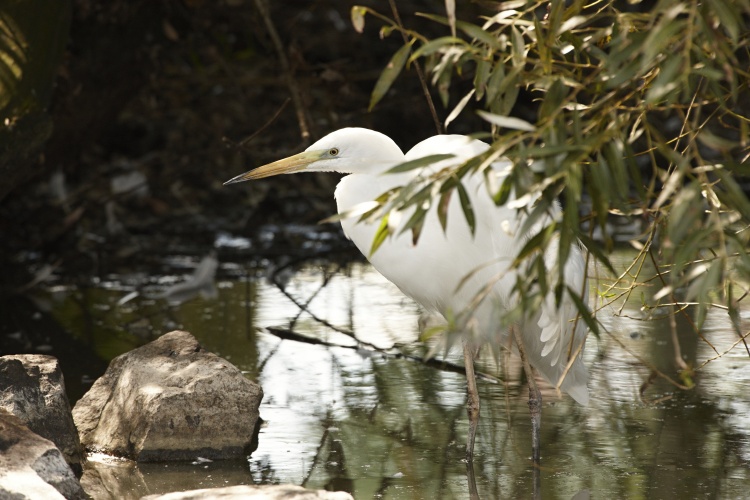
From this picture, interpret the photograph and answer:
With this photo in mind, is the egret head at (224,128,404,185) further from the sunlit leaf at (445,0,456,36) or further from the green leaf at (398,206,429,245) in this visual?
the green leaf at (398,206,429,245)

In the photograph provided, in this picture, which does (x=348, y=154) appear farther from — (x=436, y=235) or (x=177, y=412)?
(x=177, y=412)

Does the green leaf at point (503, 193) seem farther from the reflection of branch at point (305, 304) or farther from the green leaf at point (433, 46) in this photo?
the reflection of branch at point (305, 304)

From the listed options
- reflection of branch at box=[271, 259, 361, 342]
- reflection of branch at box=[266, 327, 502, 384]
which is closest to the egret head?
reflection of branch at box=[266, 327, 502, 384]

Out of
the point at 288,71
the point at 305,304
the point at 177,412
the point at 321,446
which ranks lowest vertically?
the point at 321,446

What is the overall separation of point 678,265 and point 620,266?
3.61 m

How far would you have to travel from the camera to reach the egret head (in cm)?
293

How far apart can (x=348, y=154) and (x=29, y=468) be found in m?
1.13

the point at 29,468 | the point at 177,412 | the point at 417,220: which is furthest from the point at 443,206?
the point at 177,412

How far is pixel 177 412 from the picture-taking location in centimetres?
307

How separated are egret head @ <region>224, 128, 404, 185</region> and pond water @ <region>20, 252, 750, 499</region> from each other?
2.65ft

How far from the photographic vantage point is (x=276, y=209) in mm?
7012

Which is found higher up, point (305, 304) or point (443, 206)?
point (443, 206)

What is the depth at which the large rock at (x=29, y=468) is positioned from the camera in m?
2.39

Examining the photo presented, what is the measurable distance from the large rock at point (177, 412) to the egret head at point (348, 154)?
0.64m
